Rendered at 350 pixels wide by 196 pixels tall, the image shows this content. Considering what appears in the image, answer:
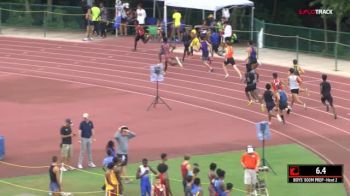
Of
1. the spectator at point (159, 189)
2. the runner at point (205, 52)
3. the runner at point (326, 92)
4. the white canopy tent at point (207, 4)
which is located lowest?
the spectator at point (159, 189)

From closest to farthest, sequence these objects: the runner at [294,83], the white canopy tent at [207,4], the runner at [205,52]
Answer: the runner at [294,83], the runner at [205,52], the white canopy tent at [207,4]

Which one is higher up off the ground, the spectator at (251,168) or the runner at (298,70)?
the runner at (298,70)

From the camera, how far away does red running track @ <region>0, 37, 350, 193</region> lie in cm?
2656

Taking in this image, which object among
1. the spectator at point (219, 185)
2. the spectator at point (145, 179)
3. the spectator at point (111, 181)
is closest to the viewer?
the spectator at point (219, 185)

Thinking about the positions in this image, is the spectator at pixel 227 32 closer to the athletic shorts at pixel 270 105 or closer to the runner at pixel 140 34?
the runner at pixel 140 34

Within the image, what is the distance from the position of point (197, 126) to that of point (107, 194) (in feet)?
30.4

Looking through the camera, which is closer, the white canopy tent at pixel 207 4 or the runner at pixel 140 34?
the runner at pixel 140 34

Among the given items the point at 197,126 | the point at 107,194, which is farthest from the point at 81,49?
the point at 107,194

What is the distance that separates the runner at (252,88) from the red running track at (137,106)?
38 cm

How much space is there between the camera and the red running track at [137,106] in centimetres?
2656

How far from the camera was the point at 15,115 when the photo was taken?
30.8m

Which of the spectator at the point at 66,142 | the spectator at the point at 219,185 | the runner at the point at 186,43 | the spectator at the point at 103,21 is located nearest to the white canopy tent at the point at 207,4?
the runner at the point at 186,43

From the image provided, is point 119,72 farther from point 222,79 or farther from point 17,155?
point 17,155

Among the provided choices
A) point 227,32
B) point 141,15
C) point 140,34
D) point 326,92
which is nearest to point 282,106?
point 326,92
